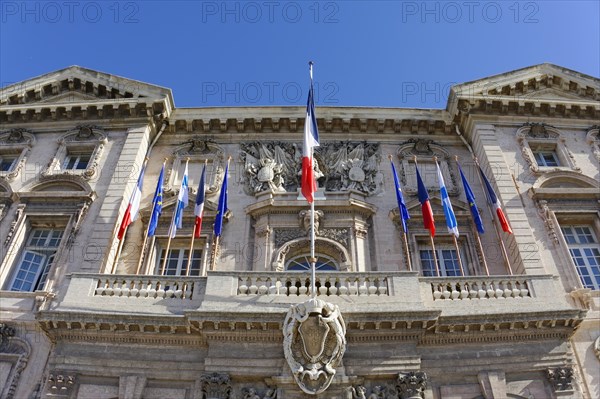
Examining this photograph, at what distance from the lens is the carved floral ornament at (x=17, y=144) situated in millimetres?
19109

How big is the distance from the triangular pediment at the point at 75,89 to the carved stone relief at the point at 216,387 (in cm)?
1162

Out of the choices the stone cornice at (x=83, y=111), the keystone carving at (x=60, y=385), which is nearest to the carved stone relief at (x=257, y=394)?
the keystone carving at (x=60, y=385)

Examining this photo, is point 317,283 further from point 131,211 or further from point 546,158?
point 546,158

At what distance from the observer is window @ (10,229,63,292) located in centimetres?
1594

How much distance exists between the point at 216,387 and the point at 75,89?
47.5 ft

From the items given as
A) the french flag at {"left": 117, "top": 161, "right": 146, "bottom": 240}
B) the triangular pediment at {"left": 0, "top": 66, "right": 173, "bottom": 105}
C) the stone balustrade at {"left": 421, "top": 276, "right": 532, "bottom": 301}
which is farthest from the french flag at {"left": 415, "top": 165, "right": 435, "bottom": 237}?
the triangular pediment at {"left": 0, "top": 66, "right": 173, "bottom": 105}

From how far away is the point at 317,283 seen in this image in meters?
13.5

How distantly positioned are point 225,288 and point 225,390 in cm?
243

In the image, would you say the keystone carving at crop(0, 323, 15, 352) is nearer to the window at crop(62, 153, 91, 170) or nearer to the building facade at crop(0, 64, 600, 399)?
the building facade at crop(0, 64, 600, 399)

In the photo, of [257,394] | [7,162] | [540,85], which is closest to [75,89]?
[7,162]

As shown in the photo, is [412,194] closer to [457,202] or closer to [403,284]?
[457,202]

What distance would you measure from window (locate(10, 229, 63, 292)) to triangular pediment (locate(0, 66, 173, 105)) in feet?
19.8

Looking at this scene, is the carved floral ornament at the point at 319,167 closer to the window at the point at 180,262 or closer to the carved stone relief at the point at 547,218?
the window at the point at 180,262

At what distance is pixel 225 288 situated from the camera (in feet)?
43.7
